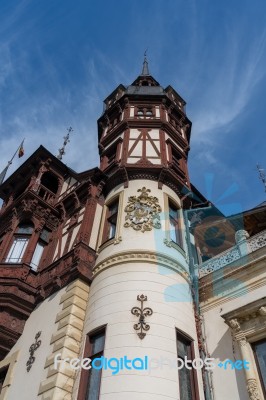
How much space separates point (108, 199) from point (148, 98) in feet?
28.1

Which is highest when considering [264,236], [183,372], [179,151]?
[179,151]

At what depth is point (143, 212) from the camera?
14.2 m

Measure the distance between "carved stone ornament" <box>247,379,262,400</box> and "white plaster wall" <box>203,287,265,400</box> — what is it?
0.39m

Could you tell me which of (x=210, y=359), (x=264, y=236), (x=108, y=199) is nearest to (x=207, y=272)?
(x=264, y=236)

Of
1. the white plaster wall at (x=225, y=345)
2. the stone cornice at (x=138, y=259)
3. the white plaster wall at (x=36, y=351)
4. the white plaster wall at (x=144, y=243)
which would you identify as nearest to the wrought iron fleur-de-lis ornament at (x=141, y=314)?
the stone cornice at (x=138, y=259)

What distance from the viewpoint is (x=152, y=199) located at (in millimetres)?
14812

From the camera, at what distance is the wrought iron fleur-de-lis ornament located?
10.3 metres

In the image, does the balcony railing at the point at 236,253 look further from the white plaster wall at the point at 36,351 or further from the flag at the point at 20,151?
the flag at the point at 20,151

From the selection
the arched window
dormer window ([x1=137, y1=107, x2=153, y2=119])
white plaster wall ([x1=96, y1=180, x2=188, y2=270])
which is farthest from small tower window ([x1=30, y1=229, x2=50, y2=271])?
dormer window ([x1=137, y1=107, x2=153, y2=119])

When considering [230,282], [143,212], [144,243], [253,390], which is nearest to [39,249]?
[143,212]

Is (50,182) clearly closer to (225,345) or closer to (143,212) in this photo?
(143,212)

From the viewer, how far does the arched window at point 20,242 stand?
1580 centimetres

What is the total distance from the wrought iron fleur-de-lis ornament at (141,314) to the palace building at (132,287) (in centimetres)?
3

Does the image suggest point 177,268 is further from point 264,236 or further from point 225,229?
point 225,229
